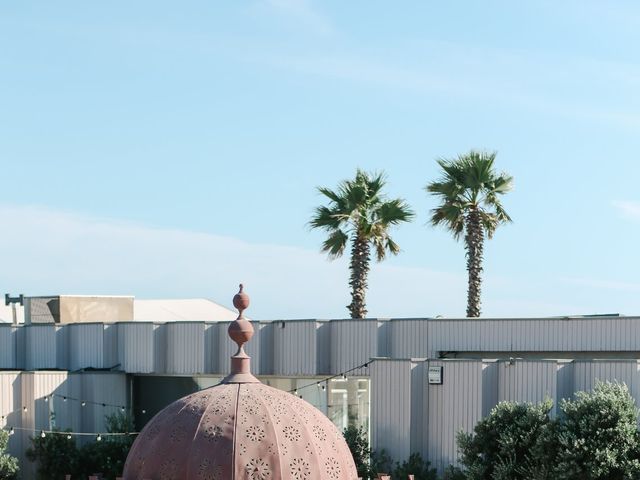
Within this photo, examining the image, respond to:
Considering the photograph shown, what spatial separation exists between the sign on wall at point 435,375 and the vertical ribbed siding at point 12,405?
46.0ft

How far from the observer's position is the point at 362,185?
4397cm

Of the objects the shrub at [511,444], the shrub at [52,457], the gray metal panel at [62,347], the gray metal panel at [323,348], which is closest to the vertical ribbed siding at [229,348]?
the gray metal panel at [323,348]

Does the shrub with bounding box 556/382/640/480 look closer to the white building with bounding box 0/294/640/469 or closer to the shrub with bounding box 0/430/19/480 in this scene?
the white building with bounding box 0/294/640/469

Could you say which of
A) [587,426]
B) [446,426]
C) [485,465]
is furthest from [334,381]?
[587,426]

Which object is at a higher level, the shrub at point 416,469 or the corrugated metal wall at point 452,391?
the corrugated metal wall at point 452,391

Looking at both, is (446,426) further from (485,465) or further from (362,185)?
(362,185)

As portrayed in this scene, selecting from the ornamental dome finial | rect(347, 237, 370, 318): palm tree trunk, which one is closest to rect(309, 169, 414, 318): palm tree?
rect(347, 237, 370, 318): palm tree trunk

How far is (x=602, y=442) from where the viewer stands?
92.3ft

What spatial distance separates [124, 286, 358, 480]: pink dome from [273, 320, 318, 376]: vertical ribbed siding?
76.1ft

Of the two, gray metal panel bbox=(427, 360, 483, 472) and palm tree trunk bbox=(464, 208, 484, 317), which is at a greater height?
palm tree trunk bbox=(464, 208, 484, 317)

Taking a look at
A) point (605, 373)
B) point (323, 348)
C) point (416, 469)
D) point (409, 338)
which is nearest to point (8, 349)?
point (323, 348)

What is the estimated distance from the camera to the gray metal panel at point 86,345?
41.7 m

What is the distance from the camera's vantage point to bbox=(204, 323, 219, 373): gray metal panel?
3922 centimetres

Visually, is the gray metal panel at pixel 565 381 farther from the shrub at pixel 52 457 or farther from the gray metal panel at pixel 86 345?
the gray metal panel at pixel 86 345
